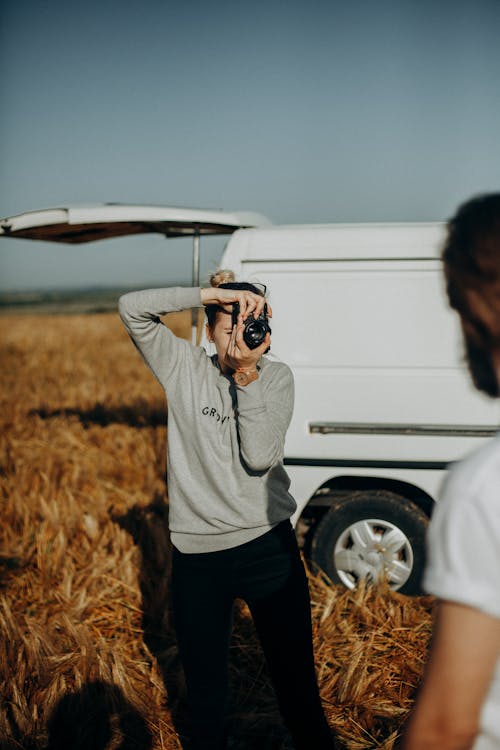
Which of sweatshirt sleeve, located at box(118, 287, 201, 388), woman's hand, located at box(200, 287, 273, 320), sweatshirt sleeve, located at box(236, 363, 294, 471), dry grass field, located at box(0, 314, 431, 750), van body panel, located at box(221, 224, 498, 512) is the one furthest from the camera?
van body panel, located at box(221, 224, 498, 512)

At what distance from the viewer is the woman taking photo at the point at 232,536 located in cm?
238

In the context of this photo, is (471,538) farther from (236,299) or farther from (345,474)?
(345,474)

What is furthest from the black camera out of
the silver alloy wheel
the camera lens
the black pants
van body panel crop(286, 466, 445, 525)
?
the silver alloy wheel

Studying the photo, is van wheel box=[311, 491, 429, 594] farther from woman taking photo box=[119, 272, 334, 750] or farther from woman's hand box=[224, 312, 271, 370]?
woman's hand box=[224, 312, 271, 370]

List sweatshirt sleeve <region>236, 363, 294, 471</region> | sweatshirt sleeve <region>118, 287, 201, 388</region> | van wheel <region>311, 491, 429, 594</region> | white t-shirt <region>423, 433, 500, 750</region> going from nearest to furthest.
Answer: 1. white t-shirt <region>423, 433, 500, 750</region>
2. sweatshirt sleeve <region>236, 363, 294, 471</region>
3. sweatshirt sleeve <region>118, 287, 201, 388</region>
4. van wheel <region>311, 491, 429, 594</region>

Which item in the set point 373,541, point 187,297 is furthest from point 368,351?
point 187,297

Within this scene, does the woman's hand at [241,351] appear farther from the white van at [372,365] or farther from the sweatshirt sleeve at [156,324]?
the white van at [372,365]

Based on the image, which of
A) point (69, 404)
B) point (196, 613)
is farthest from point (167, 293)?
point (69, 404)

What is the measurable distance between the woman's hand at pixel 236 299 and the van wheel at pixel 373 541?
7.50ft

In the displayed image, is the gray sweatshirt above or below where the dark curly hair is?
below

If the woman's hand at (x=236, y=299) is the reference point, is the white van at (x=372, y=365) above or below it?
below

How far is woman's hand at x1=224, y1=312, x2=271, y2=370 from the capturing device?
233 centimetres

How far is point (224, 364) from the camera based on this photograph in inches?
101

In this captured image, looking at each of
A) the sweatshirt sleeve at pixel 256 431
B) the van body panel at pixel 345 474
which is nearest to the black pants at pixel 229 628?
the sweatshirt sleeve at pixel 256 431
